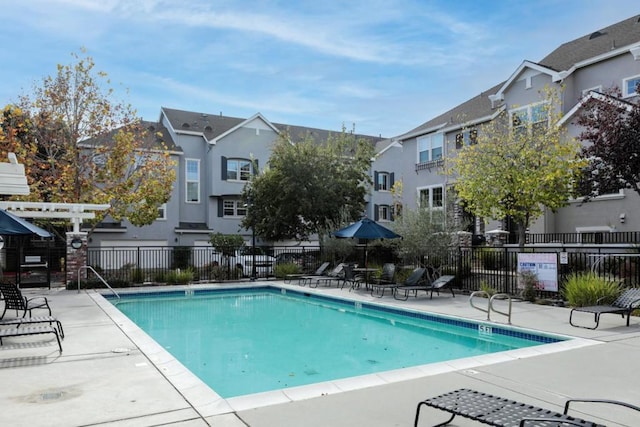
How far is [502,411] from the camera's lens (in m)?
3.73

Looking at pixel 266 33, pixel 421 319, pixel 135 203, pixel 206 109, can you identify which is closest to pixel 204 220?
pixel 206 109

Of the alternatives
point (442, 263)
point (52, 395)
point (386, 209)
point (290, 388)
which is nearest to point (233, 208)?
point (386, 209)

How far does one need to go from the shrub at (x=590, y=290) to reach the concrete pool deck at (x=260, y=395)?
2.40m

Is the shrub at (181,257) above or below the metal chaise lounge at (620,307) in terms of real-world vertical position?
above

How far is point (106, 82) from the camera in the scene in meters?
21.2

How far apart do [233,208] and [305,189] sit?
1078cm

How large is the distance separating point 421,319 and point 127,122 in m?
16.1

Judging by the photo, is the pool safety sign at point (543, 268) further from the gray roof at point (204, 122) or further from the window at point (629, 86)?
the gray roof at point (204, 122)

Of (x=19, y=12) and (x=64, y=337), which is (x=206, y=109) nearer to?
(x=19, y=12)

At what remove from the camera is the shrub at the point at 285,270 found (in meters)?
21.3

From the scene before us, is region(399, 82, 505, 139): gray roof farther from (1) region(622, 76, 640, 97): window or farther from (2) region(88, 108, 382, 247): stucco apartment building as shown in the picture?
(2) region(88, 108, 382, 247): stucco apartment building

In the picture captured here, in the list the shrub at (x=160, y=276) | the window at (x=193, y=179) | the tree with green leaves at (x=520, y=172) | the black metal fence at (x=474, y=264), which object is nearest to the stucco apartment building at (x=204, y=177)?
the window at (x=193, y=179)

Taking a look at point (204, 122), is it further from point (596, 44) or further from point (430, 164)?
point (596, 44)

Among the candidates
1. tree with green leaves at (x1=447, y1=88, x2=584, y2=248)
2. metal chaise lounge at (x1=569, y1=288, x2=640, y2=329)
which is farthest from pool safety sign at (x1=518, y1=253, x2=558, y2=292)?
tree with green leaves at (x1=447, y1=88, x2=584, y2=248)
